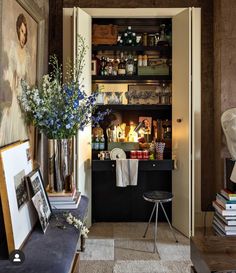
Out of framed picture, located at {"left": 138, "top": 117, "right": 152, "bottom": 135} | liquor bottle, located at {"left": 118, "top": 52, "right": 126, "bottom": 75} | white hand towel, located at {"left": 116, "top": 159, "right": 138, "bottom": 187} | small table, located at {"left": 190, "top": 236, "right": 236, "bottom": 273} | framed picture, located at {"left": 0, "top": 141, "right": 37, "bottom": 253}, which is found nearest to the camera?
framed picture, located at {"left": 0, "top": 141, "right": 37, "bottom": 253}

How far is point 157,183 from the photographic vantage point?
4.36 m

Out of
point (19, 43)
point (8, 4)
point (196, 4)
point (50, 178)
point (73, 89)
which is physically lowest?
point (50, 178)

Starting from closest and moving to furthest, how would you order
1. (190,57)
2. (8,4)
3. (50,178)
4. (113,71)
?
(8,4), (50,178), (190,57), (113,71)

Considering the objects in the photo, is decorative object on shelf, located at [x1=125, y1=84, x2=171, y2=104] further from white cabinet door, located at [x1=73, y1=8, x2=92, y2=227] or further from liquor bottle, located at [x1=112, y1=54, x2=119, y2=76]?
white cabinet door, located at [x1=73, y1=8, x2=92, y2=227]

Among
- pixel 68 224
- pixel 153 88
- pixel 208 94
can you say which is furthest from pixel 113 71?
pixel 68 224

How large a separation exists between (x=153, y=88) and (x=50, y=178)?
219 cm

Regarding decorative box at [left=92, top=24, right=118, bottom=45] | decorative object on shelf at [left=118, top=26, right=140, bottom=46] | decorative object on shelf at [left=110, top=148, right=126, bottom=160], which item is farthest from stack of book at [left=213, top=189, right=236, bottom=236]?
decorative box at [left=92, top=24, right=118, bottom=45]

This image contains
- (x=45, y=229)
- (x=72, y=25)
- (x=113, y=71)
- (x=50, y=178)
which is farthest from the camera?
(x=113, y=71)

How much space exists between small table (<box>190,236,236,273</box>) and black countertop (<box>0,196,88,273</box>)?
0.82 metres

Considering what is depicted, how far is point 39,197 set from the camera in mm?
2168

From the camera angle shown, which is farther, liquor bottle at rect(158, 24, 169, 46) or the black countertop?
liquor bottle at rect(158, 24, 169, 46)

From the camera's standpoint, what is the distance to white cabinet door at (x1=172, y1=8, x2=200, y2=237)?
3.69 meters

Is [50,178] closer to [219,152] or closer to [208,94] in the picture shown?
[219,152]

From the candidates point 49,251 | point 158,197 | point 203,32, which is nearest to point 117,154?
point 158,197
